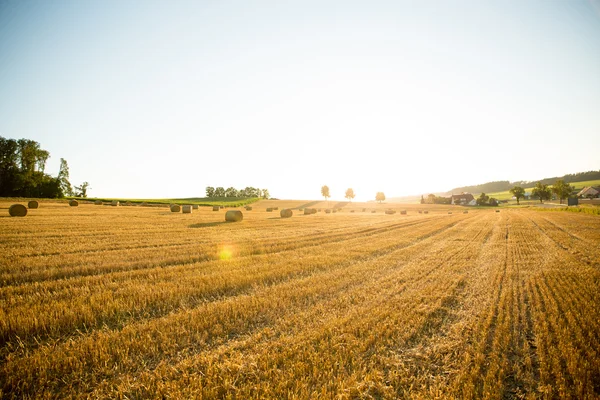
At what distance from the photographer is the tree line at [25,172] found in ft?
187

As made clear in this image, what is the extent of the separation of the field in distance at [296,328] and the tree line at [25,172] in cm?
7094

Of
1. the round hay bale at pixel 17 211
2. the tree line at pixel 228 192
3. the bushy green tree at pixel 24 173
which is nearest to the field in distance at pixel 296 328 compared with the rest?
the round hay bale at pixel 17 211

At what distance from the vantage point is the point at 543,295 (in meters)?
6.05

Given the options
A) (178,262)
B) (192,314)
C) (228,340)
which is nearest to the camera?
(228,340)

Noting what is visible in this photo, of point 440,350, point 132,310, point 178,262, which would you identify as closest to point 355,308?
point 440,350

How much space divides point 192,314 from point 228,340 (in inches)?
44.9

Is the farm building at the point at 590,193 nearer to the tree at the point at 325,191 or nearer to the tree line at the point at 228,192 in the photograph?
the tree at the point at 325,191

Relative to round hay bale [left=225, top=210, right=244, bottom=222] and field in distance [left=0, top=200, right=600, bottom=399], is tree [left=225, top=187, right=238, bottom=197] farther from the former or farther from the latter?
field in distance [left=0, top=200, right=600, bottom=399]

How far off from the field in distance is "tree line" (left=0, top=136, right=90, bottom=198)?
233ft

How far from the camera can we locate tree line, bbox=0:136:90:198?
5709 centimetres

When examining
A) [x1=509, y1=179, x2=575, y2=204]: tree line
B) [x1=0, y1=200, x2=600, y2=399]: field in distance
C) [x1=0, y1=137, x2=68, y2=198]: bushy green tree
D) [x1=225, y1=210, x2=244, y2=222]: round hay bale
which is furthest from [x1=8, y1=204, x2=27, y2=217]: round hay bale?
[x1=509, y1=179, x2=575, y2=204]: tree line

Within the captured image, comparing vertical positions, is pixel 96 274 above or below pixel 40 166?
below

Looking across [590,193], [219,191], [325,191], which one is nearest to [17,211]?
[219,191]

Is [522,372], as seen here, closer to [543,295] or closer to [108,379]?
[543,295]
